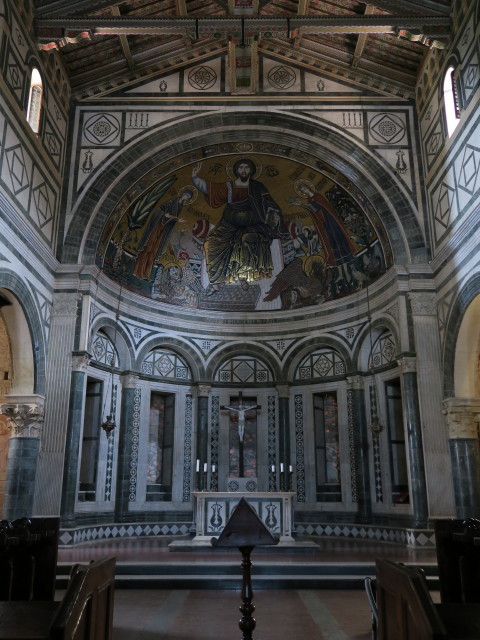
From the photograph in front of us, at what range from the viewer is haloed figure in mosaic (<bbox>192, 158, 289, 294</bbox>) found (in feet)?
64.0

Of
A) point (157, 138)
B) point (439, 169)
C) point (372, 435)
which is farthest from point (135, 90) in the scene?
point (372, 435)

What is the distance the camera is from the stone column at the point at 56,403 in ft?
46.4

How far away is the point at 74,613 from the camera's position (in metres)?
3.11

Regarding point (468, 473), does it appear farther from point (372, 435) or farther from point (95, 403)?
point (95, 403)

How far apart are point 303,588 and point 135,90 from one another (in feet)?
45.9

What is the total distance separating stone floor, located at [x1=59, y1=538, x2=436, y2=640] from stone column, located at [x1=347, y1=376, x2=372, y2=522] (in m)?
4.54

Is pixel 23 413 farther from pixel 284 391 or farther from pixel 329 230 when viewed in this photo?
pixel 329 230

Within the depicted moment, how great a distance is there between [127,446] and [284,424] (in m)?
5.13

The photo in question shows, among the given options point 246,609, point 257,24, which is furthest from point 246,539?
point 257,24

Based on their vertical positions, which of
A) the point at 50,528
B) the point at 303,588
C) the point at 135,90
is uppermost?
the point at 135,90

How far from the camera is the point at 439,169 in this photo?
15000mm

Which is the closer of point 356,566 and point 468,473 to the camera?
point 356,566

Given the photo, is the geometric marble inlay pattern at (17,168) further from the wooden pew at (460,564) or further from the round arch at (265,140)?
the wooden pew at (460,564)

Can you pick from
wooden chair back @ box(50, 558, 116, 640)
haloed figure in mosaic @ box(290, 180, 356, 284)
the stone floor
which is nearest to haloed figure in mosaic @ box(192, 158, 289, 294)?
haloed figure in mosaic @ box(290, 180, 356, 284)
